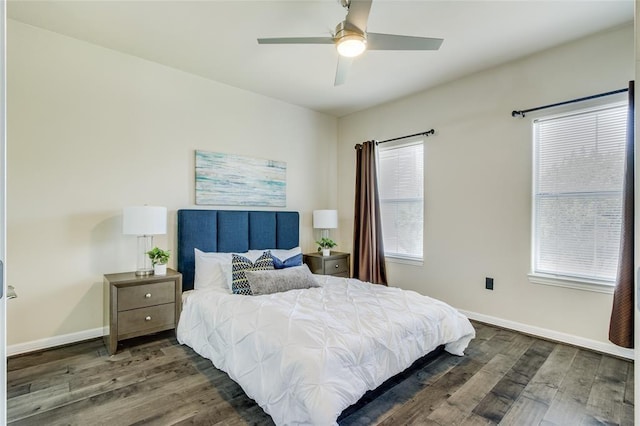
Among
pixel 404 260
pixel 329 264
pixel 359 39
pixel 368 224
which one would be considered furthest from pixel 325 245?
pixel 359 39

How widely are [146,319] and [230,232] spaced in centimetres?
131

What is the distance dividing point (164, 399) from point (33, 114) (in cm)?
272

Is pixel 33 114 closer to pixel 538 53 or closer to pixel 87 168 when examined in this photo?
pixel 87 168

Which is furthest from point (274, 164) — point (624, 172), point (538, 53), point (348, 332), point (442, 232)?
point (624, 172)

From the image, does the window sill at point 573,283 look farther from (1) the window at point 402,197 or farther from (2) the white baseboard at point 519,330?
(1) the window at point 402,197

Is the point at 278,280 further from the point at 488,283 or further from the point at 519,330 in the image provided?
the point at 519,330

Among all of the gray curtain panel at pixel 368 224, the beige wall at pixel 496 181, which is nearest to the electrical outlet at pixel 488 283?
the beige wall at pixel 496 181

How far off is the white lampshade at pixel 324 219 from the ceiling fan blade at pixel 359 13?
274cm

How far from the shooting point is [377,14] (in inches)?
101

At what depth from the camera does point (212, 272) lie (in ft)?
10.8

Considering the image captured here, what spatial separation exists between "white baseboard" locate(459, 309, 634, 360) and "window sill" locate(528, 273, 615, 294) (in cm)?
46

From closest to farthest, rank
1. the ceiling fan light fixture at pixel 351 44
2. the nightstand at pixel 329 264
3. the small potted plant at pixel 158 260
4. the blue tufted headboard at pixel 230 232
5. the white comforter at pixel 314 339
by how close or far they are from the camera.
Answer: the white comforter at pixel 314 339, the ceiling fan light fixture at pixel 351 44, the small potted plant at pixel 158 260, the blue tufted headboard at pixel 230 232, the nightstand at pixel 329 264

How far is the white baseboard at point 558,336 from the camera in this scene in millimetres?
2719

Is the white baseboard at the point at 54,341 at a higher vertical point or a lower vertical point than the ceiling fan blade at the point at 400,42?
lower
